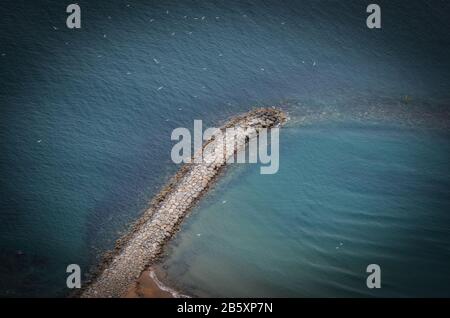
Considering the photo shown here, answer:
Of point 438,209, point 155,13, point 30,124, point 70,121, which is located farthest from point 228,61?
point 438,209

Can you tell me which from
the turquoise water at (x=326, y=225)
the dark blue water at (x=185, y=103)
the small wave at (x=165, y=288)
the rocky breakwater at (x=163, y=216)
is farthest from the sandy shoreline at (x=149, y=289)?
the dark blue water at (x=185, y=103)

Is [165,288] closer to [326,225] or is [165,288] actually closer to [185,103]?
[326,225]

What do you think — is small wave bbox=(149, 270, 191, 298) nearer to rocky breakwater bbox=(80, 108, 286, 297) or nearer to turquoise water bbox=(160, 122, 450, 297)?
turquoise water bbox=(160, 122, 450, 297)

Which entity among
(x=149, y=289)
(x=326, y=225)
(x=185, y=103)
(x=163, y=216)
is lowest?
(x=149, y=289)

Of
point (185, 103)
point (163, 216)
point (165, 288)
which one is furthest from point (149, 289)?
point (185, 103)

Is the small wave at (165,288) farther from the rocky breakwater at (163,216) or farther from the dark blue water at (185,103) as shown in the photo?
the dark blue water at (185,103)

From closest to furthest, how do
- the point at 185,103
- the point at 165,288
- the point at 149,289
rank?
the point at 149,289 < the point at 165,288 < the point at 185,103

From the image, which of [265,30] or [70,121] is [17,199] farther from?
[265,30]
